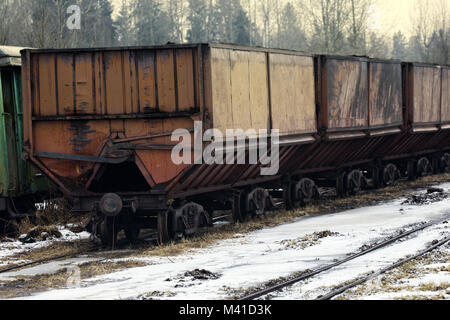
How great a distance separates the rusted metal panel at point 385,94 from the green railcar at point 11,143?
9.57 metres

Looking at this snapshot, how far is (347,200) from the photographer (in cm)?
1944

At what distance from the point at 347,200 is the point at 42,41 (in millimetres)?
12122

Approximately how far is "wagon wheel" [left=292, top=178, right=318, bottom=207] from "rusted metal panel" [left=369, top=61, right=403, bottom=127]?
273 centimetres

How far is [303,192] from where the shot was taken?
18.1m

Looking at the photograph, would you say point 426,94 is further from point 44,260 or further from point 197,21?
point 197,21

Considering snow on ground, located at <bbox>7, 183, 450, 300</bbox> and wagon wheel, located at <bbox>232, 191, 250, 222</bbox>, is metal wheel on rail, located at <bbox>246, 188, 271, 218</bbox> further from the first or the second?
snow on ground, located at <bbox>7, 183, 450, 300</bbox>

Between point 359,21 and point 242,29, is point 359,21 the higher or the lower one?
the lower one

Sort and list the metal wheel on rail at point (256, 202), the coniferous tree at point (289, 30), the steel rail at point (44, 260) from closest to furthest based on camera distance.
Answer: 1. the steel rail at point (44, 260)
2. the metal wheel on rail at point (256, 202)
3. the coniferous tree at point (289, 30)

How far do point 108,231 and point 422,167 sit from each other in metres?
15.3

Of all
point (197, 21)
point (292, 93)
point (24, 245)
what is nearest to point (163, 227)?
point (24, 245)

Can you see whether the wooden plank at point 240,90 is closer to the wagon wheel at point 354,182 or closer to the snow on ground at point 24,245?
the snow on ground at point 24,245

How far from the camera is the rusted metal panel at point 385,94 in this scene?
20.1 metres

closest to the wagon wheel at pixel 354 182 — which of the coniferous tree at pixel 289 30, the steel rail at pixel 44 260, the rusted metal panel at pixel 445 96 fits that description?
the rusted metal panel at pixel 445 96

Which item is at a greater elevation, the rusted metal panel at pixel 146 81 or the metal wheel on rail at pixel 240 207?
the rusted metal panel at pixel 146 81
